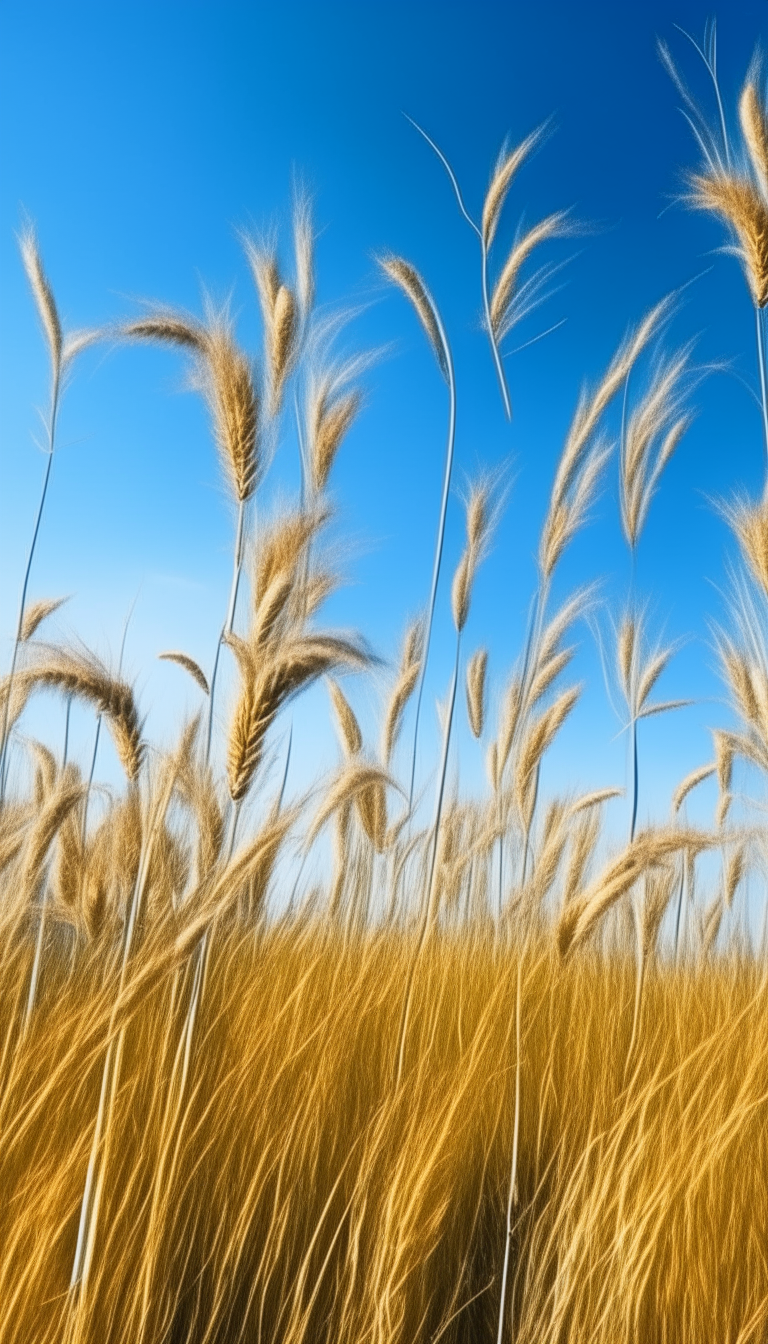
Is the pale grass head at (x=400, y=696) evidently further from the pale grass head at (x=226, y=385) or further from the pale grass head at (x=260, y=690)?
the pale grass head at (x=260, y=690)

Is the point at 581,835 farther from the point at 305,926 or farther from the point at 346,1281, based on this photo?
the point at 346,1281

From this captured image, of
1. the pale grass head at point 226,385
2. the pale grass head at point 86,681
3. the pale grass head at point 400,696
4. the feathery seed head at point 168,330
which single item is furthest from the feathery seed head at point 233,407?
the pale grass head at point 400,696

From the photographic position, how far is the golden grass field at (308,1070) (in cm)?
101

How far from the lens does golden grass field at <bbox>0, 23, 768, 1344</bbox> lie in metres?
1.01

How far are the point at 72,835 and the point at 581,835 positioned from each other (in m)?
1.51

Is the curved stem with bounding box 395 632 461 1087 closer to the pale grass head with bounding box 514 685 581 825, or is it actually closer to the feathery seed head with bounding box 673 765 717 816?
the pale grass head with bounding box 514 685 581 825

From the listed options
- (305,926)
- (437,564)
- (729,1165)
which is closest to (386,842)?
(305,926)

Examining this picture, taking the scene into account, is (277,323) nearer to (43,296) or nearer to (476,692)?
(43,296)

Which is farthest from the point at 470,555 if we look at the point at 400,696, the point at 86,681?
the point at 86,681

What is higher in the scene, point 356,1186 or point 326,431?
point 326,431

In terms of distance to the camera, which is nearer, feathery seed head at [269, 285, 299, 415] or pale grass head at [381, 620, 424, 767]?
feathery seed head at [269, 285, 299, 415]

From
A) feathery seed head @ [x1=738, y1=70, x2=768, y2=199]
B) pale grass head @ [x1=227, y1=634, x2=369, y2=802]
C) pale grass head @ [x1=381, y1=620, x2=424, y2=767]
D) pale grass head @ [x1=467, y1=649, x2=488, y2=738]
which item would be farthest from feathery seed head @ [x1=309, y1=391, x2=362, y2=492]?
pale grass head @ [x1=467, y1=649, x2=488, y2=738]

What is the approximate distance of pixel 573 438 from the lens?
190 centimetres

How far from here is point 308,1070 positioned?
1283mm
